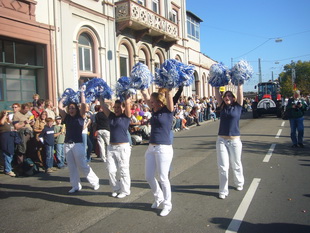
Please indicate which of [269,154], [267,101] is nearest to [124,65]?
[267,101]

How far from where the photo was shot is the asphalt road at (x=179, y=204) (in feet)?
12.5

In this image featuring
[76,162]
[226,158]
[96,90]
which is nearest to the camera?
[226,158]

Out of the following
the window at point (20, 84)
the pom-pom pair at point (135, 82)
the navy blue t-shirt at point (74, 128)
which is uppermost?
the window at point (20, 84)

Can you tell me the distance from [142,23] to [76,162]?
14.3 m

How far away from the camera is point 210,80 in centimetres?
507

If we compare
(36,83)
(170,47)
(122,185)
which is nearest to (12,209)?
(122,185)

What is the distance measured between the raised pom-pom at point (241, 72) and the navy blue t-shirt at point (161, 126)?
4.54 feet

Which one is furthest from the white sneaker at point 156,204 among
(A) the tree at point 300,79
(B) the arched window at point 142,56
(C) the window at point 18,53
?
(A) the tree at point 300,79

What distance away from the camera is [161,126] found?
4246mm

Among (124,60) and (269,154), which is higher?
(124,60)

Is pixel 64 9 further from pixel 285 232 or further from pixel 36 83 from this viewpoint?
pixel 285 232

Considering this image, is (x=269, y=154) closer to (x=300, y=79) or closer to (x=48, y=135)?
(x=48, y=135)

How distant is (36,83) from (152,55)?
10215 mm

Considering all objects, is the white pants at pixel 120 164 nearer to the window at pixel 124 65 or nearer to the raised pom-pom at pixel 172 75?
the raised pom-pom at pixel 172 75
